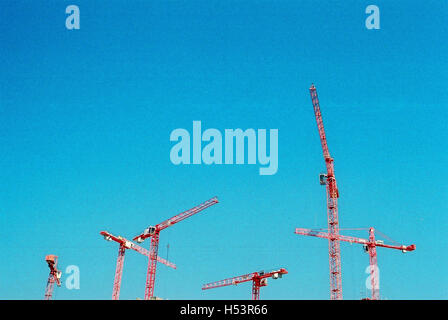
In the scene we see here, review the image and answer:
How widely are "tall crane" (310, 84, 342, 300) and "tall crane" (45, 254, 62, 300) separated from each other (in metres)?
60.1

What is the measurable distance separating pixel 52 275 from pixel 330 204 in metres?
64.8

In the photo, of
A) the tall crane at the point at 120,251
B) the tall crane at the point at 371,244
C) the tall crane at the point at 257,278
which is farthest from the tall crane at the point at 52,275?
the tall crane at the point at 371,244

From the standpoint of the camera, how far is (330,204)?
100 meters

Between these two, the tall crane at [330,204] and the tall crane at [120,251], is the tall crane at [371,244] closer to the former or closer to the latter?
the tall crane at [330,204]

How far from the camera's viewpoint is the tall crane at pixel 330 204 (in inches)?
3669

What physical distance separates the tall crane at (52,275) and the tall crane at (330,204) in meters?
60.1

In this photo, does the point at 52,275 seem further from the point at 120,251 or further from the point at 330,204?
the point at 330,204

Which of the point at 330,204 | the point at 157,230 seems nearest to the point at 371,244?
→ the point at 330,204

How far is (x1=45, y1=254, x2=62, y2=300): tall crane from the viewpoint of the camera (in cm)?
10069
